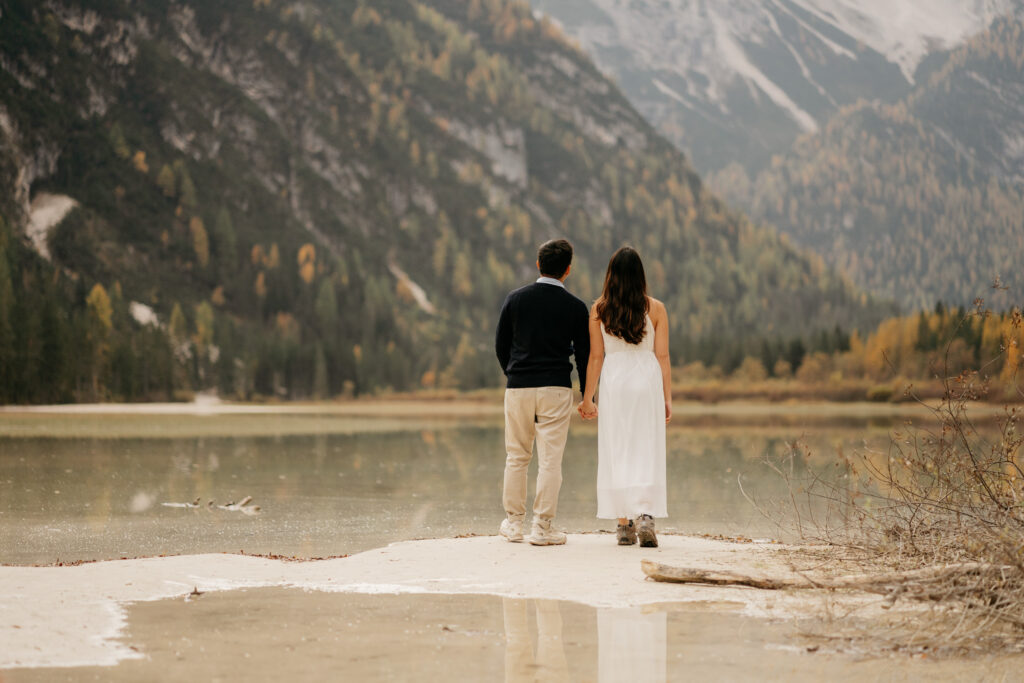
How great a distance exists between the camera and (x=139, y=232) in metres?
168

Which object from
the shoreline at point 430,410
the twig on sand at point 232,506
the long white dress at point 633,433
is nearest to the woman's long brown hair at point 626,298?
the long white dress at point 633,433

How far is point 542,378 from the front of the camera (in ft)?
34.3

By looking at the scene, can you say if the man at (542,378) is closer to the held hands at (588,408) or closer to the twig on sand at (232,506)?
the held hands at (588,408)

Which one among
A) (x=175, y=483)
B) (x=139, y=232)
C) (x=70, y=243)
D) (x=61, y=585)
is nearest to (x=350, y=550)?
(x=61, y=585)

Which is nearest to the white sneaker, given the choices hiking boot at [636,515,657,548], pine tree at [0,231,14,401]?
hiking boot at [636,515,657,548]

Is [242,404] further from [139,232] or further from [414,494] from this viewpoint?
[414,494]

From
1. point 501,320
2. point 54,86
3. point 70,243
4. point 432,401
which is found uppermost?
point 54,86

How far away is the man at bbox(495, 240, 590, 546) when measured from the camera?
1048 cm

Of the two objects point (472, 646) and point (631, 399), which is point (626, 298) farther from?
point (472, 646)

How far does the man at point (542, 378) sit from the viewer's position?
10.5 metres

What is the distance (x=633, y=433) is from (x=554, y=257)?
182 centimetres

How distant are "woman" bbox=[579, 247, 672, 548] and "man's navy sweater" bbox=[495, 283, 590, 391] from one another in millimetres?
238

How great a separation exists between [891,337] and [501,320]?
12743 cm

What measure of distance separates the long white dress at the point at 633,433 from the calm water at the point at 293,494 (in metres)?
1.98
